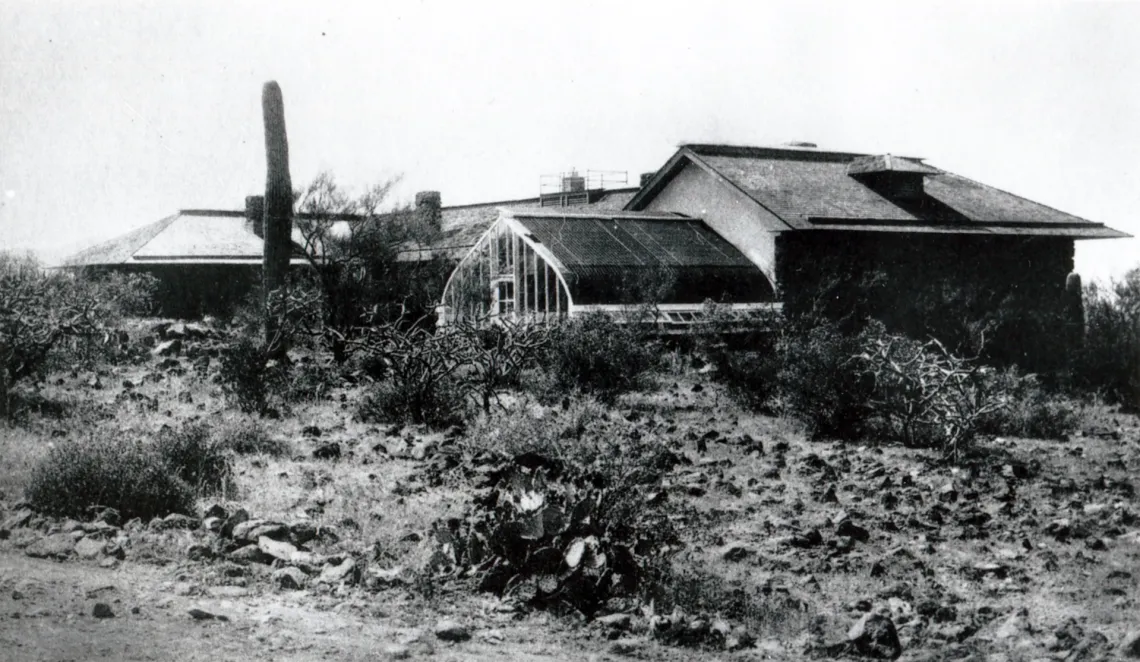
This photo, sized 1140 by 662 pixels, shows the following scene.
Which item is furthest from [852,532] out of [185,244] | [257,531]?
[185,244]

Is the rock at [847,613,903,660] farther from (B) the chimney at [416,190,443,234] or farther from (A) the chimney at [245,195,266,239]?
(A) the chimney at [245,195,266,239]

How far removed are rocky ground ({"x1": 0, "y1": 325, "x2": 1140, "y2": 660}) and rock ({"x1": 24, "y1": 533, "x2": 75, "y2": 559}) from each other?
22 mm

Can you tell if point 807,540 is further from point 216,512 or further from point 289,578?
point 216,512

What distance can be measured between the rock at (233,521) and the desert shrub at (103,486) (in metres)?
0.72

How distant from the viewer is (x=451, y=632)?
6.52m

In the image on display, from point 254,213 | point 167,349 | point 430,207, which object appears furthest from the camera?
point 254,213

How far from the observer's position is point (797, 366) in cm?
1454

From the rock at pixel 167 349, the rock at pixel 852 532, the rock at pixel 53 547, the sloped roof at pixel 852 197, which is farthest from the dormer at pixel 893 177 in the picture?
the rock at pixel 53 547

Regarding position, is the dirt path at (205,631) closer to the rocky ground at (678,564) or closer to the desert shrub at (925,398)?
the rocky ground at (678,564)

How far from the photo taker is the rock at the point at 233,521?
8.46 metres

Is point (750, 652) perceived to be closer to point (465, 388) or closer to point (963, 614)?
point (963, 614)

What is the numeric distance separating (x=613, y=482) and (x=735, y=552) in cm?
141

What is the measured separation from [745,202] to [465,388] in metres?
12.2

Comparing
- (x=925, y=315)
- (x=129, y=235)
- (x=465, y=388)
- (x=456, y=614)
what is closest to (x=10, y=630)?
(x=456, y=614)
